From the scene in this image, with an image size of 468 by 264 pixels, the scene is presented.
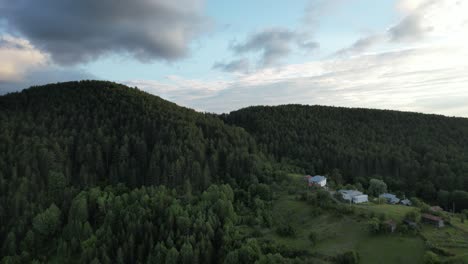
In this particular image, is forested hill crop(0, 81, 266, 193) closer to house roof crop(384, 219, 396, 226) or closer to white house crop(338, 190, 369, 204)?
white house crop(338, 190, 369, 204)

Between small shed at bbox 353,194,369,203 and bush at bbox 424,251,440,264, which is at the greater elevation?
small shed at bbox 353,194,369,203

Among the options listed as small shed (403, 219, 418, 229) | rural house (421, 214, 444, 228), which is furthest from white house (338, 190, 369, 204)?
small shed (403, 219, 418, 229)

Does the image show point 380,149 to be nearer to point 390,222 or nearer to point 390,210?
point 390,210

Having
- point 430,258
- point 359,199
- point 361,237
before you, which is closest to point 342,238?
point 361,237

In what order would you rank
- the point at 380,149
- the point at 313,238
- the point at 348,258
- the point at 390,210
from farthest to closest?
1. the point at 380,149
2. the point at 390,210
3. the point at 313,238
4. the point at 348,258

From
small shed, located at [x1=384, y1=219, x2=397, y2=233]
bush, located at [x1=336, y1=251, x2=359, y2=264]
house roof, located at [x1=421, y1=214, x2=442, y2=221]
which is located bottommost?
bush, located at [x1=336, y1=251, x2=359, y2=264]

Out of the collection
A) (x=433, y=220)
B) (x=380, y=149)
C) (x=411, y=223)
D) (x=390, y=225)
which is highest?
(x=380, y=149)
